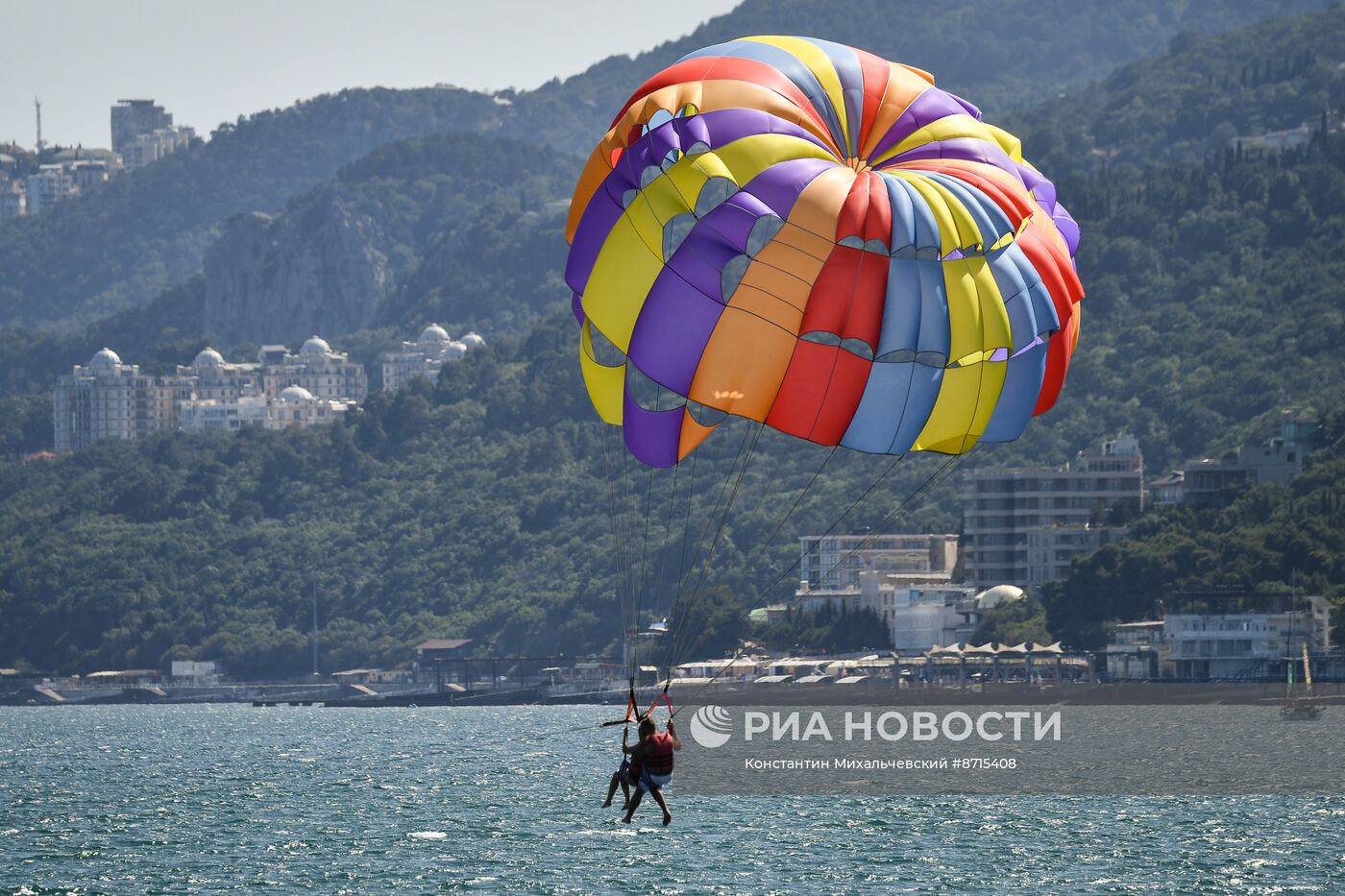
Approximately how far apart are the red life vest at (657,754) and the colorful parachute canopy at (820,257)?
16.9 feet

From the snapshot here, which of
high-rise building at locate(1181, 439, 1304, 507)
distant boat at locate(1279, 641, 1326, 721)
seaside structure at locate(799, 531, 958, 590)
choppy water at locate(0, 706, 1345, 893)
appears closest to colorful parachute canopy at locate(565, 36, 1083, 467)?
choppy water at locate(0, 706, 1345, 893)

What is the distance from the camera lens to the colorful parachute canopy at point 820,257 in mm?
38219

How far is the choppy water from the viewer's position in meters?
55.7

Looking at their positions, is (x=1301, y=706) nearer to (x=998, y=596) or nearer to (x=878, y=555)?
(x=998, y=596)

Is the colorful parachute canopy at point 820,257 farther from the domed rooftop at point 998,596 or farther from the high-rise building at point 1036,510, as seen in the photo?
the high-rise building at point 1036,510

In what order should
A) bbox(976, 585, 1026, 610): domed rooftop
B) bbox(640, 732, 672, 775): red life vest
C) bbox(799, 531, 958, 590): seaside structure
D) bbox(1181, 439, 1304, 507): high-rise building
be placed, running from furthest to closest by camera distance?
bbox(799, 531, 958, 590): seaside structure < bbox(976, 585, 1026, 610): domed rooftop < bbox(1181, 439, 1304, 507): high-rise building < bbox(640, 732, 672, 775): red life vest

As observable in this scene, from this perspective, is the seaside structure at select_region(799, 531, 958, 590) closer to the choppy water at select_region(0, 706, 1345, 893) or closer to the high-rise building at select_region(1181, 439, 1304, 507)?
the high-rise building at select_region(1181, 439, 1304, 507)

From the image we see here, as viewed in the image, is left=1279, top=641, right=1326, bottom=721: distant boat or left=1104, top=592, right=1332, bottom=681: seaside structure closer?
left=1279, top=641, right=1326, bottom=721: distant boat

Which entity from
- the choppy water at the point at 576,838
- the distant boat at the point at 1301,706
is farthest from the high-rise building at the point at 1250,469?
the choppy water at the point at 576,838

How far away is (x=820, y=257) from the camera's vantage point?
38281 mm

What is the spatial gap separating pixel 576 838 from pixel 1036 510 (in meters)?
101

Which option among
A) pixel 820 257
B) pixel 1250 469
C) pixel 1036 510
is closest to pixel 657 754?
pixel 820 257

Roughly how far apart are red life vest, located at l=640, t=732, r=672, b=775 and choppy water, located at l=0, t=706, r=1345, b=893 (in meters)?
16.4

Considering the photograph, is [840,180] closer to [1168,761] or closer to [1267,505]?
[1168,761]
